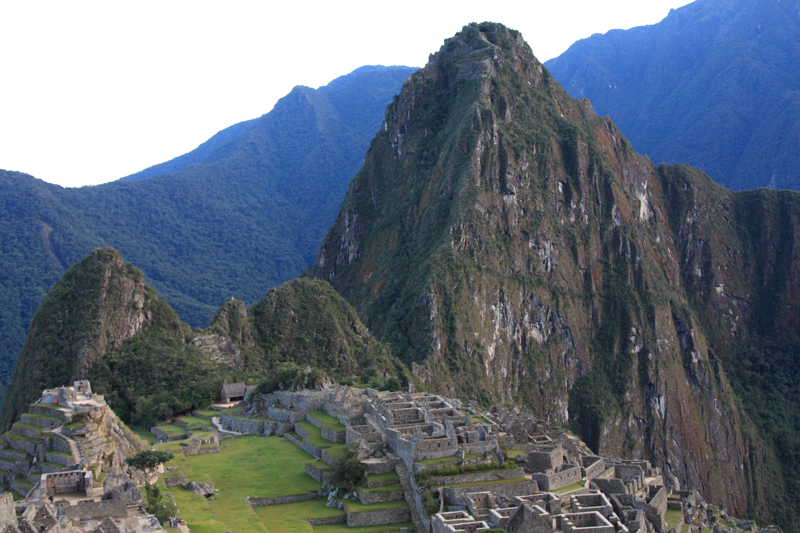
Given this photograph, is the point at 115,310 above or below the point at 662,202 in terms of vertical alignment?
below

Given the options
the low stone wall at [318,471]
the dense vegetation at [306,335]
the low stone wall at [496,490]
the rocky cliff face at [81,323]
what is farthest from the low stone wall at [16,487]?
the dense vegetation at [306,335]

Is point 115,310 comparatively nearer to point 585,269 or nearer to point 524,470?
point 524,470

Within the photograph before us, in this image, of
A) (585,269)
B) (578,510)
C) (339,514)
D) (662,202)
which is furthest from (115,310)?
(662,202)

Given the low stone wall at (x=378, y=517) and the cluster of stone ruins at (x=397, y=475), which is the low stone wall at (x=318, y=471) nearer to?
the cluster of stone ruins at (x=397, y=475)

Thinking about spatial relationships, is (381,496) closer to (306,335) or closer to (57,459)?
(57,459)

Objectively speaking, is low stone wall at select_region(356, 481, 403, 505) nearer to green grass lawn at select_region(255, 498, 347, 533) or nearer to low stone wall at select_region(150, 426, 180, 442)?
green grass lawn at select_region(255, 498, 347, 533)

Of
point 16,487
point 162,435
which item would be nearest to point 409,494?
point 16,487
